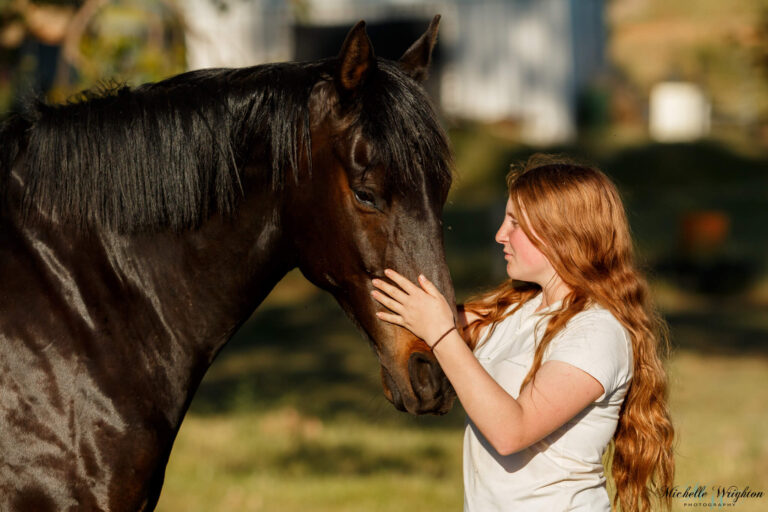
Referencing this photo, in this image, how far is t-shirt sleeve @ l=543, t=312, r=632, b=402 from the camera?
226 centimetres

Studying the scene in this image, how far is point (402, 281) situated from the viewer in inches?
85.9

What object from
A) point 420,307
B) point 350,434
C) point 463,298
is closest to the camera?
point 420,307

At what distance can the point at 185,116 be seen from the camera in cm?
232

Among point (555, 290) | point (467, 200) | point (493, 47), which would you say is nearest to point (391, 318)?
point (555, 290)

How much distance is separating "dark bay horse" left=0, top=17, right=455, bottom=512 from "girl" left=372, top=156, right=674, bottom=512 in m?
0.10

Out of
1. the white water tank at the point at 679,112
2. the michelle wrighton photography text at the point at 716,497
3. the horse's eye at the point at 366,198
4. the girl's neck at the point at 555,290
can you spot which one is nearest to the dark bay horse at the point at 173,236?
the horse's eye at the point at 366,198

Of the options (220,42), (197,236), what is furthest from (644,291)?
(220,42)

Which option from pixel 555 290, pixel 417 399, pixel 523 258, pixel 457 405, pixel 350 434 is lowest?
pixel 457 405

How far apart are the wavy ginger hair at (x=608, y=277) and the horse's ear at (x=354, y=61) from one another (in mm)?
556

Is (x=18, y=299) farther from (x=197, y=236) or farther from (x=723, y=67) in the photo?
(x=723, y=67)

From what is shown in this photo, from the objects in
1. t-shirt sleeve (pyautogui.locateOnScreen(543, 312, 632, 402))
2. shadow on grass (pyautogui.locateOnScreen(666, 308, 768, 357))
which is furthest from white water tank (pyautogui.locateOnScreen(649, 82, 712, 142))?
t-shirt sleeve (pyautogui.locateOnScreen(543, 312, 632, 402))

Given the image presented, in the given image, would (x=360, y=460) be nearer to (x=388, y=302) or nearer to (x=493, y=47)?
(x=388, y=302)

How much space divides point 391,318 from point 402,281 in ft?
0.34

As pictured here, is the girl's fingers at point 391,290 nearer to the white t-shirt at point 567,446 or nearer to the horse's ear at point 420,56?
the white t-shirt at point 567,446
